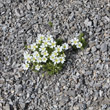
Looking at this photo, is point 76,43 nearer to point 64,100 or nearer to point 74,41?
point 74,41

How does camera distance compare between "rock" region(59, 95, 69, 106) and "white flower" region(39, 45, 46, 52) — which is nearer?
"rock" region(59, 95, 69, 106)

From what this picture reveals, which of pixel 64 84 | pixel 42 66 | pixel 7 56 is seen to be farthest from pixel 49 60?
pixel 7 56

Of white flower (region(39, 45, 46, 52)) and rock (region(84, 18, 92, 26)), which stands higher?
rock (region(84, 18, 92, 26))

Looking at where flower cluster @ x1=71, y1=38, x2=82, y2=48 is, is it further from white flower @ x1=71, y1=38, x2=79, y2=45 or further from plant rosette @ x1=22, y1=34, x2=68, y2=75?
plant rosette @ x1=22, y1=34, x2=68, y2=75

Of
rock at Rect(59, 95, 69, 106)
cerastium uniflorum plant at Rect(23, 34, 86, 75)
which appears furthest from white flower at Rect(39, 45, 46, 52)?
rock at Rect(59, 95, 69, 106)

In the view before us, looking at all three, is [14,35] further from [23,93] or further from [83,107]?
[83,107]

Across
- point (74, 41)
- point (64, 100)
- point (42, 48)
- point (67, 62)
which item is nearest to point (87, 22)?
point (74, 41)
